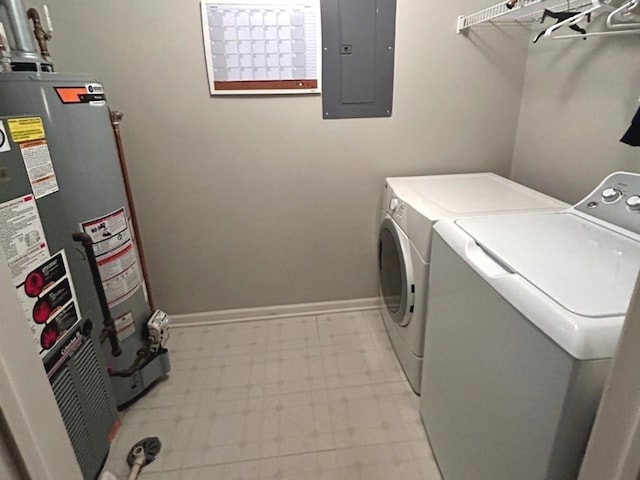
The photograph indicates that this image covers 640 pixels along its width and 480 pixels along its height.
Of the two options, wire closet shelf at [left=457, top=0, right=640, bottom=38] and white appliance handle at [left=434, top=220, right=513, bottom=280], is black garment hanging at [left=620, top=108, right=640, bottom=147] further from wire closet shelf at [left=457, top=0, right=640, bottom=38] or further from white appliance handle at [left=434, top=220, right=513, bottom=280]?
white appliance handle at [left=434, top=220, right=513, bottom=280]

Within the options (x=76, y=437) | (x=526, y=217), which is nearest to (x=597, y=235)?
(x=526, y=217)

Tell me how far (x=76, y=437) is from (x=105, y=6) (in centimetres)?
176

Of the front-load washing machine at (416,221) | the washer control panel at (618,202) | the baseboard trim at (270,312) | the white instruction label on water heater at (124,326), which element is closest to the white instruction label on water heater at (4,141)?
the white instruction label on water heater at (124,326)

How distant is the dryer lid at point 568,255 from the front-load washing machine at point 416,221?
0.22 metres

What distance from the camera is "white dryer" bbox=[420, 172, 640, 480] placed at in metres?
0.67

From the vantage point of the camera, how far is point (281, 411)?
5.43 ft

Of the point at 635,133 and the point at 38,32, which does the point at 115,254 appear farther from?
the point at 635,133

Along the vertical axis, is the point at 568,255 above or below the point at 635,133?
below

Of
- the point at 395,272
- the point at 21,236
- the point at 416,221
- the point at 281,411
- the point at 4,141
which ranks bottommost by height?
the point at 281,411

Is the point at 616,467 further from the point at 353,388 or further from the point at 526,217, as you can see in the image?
the point at 353,388

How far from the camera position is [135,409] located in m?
1.69

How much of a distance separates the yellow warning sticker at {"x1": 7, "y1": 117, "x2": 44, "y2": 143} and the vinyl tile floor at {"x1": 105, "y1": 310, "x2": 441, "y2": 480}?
4.03 ft

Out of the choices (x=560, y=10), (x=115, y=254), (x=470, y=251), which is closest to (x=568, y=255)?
(x=470, y=251)

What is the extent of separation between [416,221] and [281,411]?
1.03 metres
